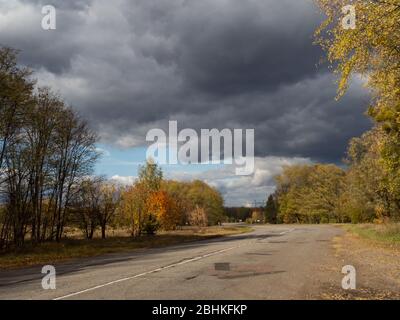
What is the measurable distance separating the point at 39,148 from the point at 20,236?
641cm

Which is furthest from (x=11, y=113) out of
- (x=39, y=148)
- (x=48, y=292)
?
(x=48, y=292)

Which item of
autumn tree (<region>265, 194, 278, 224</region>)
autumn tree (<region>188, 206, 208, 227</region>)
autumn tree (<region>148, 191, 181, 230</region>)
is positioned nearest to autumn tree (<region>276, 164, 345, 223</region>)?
autumn tree (<region>265, 194, 278, 224</region>)

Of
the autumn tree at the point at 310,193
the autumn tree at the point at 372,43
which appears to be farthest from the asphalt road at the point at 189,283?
the autumn tree at the point at 310,193

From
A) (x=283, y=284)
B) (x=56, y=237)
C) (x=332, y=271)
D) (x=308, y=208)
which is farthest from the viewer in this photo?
(x=308, y=208)

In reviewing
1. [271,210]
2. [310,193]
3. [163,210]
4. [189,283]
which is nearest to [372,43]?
[189,283]

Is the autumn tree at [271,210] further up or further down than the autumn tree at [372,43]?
further down

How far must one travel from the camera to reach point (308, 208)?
111875 millimetres

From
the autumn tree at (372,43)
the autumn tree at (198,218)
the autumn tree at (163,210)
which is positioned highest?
the autumn tree at (372,43)

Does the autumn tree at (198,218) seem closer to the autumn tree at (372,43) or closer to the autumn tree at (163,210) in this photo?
the autumn tree at (163,210)

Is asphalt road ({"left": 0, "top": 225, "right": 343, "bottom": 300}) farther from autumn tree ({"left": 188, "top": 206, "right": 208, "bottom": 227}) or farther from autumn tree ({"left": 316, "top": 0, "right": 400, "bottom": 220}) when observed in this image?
autumn tree ({"left": 188, "top": 206, "right": 208, "bottom": 227})

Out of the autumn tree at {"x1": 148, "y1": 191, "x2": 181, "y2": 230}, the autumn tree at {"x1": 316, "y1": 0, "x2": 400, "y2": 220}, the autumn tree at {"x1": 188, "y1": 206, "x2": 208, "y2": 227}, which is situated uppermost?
the autumn tree at {"x1": 316, "y1": 0, "x2": 400, "y2": 220}
